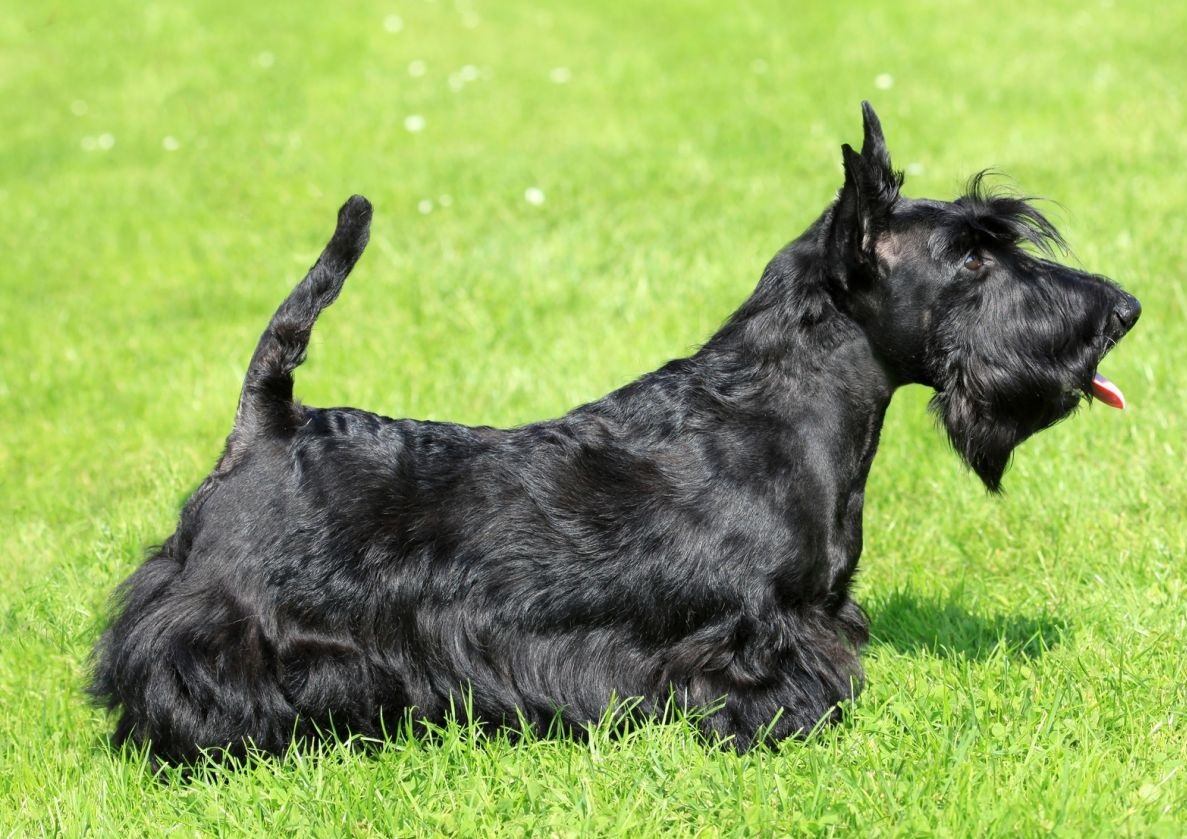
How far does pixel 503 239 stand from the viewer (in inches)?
270

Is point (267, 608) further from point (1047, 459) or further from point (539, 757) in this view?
point (1047, 459)

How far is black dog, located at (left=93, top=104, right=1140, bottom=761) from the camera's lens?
3.05 metres

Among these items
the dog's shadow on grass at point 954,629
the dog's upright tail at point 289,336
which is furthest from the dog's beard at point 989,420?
the dog's upright tail at point 289,336

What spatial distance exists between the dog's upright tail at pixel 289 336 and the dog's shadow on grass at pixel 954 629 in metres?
1.87

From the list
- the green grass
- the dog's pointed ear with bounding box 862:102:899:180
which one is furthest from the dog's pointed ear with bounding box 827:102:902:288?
the green grass

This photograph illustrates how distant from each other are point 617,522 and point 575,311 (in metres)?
3.12

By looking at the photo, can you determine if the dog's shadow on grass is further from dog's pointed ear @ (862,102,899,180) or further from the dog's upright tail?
the dog's upright tail

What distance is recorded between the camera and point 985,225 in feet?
10.0

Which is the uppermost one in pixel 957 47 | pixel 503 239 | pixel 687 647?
pixel 957 47

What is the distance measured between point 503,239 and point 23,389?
265 centimetres

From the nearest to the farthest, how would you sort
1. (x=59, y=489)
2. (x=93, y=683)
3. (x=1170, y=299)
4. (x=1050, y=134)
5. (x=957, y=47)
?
(x=93, y=683), (x=59, y=489), (x=1170, y=299), (x=1050, y=134), (x=957, y=47)

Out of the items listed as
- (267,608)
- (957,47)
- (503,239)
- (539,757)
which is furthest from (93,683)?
(957,47)

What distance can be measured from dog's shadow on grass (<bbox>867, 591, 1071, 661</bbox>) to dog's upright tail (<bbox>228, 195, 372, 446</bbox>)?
187 cm

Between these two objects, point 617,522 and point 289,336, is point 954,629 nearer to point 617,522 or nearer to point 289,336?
point 617,522
